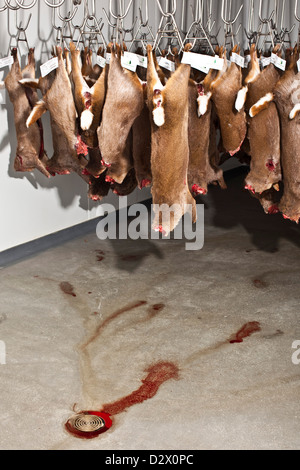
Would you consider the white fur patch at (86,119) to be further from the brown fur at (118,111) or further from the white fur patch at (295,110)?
the white fur patch at (295,110)

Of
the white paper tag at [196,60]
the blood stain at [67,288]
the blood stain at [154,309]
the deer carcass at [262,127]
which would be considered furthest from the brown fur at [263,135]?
the blood stain at [67,288]

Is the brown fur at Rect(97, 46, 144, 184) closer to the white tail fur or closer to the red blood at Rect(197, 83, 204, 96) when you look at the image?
the red blood at Rect(197, 83, 204, 96)

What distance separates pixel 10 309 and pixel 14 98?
49.1 inches

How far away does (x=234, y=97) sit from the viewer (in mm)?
3139

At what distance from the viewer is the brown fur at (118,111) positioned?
3.07 m

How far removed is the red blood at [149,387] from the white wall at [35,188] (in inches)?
70.9

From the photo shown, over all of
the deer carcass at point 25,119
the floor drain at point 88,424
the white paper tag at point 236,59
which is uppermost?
the white paper tag at point 236,59

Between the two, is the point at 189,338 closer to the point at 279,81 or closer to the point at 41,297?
the point at 41,297

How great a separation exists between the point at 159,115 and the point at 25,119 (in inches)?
46.4

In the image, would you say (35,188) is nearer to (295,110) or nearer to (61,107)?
(61,107)

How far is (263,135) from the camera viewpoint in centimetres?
318

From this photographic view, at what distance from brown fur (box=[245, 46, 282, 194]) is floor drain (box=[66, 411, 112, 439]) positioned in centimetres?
138

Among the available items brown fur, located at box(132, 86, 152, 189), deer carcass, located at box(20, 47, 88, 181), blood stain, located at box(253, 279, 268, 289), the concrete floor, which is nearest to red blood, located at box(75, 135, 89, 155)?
deer carcass, located at box(20, 47, 88, 181)
